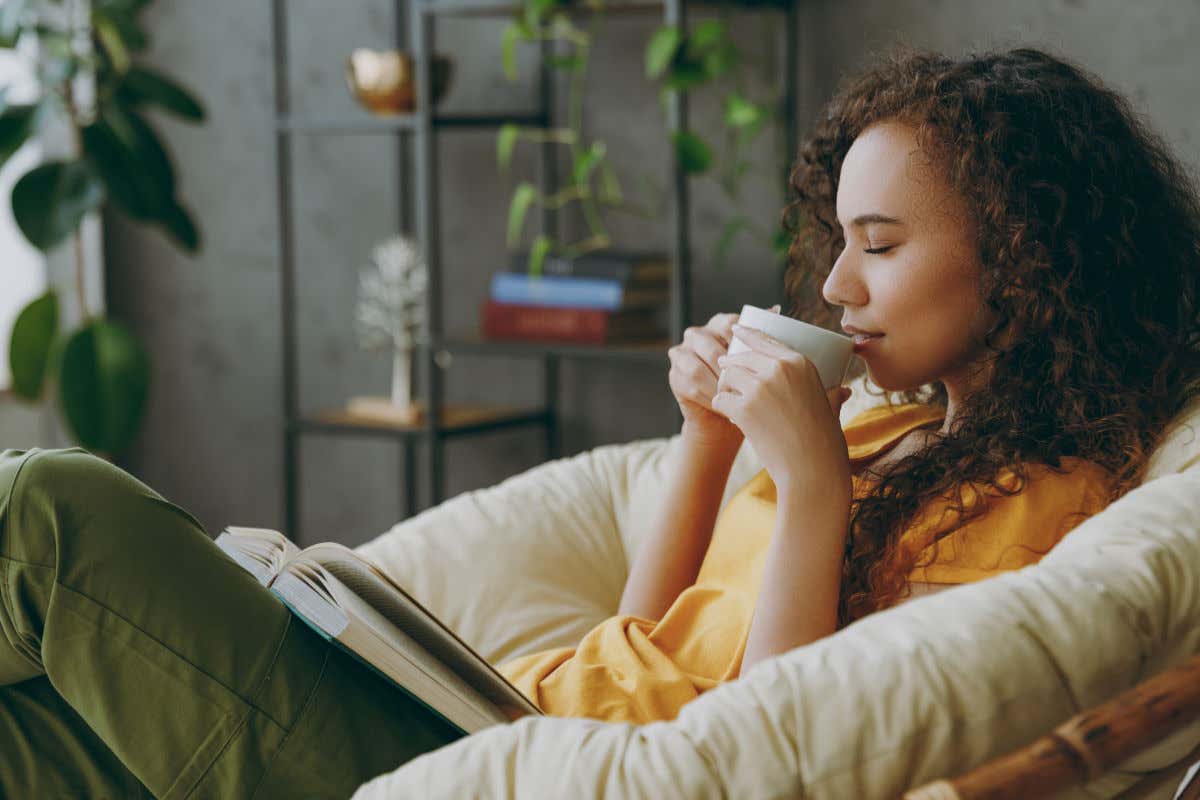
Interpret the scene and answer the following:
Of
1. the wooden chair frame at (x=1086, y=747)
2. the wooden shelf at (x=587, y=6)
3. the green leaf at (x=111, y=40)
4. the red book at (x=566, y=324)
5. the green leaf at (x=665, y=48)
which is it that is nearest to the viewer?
the wooden chair frame at (x=1086, y=747)

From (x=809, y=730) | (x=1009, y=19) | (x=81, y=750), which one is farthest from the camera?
(x=1009, y=19)

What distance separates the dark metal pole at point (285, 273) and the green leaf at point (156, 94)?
0.57ft

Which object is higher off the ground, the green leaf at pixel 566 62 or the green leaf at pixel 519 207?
the green leaf at pixel 566 62

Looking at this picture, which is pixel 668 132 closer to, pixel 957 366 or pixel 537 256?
pixel 537 256

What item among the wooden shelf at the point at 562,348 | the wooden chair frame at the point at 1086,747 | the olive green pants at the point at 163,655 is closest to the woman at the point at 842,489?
the olive green pants at the point at 163,655

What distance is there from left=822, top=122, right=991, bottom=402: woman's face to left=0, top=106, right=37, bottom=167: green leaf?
2.01m

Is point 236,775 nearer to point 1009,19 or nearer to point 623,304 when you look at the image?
Result: point 623,304

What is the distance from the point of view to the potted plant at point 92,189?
2.67m

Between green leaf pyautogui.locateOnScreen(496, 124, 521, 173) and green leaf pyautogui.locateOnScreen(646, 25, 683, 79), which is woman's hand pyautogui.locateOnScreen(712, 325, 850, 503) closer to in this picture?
green leaf pyautogui.locateOnScreen(646, 25, 683, 79)

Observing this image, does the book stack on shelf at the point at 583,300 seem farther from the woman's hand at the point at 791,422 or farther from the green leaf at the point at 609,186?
the woman's hand at the point at 791,422

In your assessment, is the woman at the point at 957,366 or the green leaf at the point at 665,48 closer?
the woman at the point at 957,366

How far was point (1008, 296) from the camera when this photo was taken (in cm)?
115

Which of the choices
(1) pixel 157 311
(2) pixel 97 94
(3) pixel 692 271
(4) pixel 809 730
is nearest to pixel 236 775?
(4) pixel 809 730

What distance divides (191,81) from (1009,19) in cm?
183
